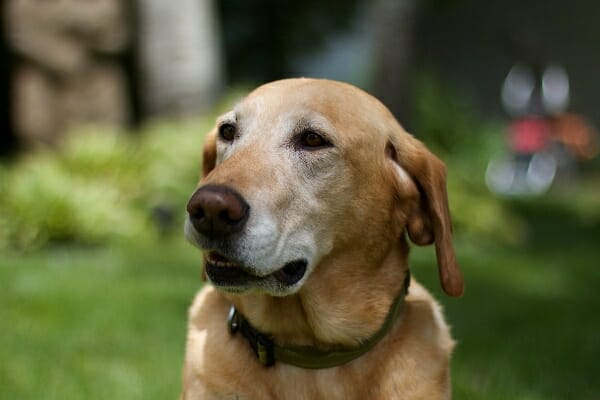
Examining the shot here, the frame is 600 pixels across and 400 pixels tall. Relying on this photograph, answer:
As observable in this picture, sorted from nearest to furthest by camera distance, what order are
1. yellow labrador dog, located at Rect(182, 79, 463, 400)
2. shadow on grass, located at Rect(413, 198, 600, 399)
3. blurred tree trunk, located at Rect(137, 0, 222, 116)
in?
1. yellow labrador dog, located at Rect(182, 79, 463, 400)
2. shadow on grass, located at Rect(413, 198, 600, 399)
3. blurred tree trunk, located at Rect(137, 0, 222, 116)

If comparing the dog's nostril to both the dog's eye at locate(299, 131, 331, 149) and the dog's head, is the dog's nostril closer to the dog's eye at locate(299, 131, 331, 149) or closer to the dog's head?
the dog's head

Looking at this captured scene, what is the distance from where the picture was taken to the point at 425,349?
3.14 metres

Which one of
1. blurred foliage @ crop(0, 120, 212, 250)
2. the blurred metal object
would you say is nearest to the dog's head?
blurred foliage @ crop(0, 120, 212, 250)

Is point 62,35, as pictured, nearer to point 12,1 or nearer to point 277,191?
point 12,1

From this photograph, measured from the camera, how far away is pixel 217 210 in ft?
8.50

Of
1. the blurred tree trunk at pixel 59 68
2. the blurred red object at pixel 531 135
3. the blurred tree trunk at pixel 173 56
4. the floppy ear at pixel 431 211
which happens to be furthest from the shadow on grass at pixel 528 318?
the blurred tree trunk at pixel 59 68

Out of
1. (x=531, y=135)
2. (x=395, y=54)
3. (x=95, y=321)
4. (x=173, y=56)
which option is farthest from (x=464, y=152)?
(x=95, y=321)

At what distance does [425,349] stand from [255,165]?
908mm

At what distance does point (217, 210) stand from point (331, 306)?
712 millimetres

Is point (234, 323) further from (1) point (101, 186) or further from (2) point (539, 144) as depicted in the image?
(2) point (539, 144)

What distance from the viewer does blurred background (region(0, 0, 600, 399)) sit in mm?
5000

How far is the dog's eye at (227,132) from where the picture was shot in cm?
317

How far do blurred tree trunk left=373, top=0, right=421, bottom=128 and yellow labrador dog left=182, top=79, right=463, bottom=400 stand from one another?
6.21m

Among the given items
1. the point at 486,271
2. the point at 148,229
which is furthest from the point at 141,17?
the point at 486,271
